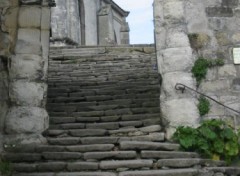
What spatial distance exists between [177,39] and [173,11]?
48 cm

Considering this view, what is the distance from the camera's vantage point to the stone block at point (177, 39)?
802 centimetres

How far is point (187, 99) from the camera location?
7.83 meters

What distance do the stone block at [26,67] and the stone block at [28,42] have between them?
10 centimetres

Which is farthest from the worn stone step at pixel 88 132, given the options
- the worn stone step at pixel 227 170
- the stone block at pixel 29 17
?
the stone block at pixel 29 17

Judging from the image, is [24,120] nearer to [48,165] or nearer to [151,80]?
[48,165]

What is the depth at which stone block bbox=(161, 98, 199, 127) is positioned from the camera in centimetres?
772

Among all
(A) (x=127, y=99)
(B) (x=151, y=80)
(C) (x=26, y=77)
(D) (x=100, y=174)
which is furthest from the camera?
(B) (x=151, y=80)

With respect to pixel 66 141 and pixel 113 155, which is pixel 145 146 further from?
pixel 66 141

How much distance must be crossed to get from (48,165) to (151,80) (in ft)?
14.8

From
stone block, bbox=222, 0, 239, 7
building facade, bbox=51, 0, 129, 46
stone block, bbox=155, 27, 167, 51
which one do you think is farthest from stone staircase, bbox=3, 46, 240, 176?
building facade, bbox=51, 0, 129, 46

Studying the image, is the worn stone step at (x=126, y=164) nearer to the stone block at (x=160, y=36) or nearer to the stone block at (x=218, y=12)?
the stone block at (x=160, y=36)

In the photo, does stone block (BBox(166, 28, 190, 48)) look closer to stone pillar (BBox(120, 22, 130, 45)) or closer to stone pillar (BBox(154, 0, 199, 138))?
stone pillar (BBox(154, 0, 199, 138))

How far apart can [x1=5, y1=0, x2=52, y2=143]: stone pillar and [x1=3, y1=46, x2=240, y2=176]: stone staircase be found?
1.01 feet

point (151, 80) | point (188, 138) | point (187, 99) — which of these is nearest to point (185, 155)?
point (188, 138)
